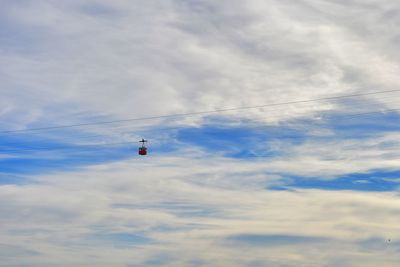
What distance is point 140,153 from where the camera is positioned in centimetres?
8350
